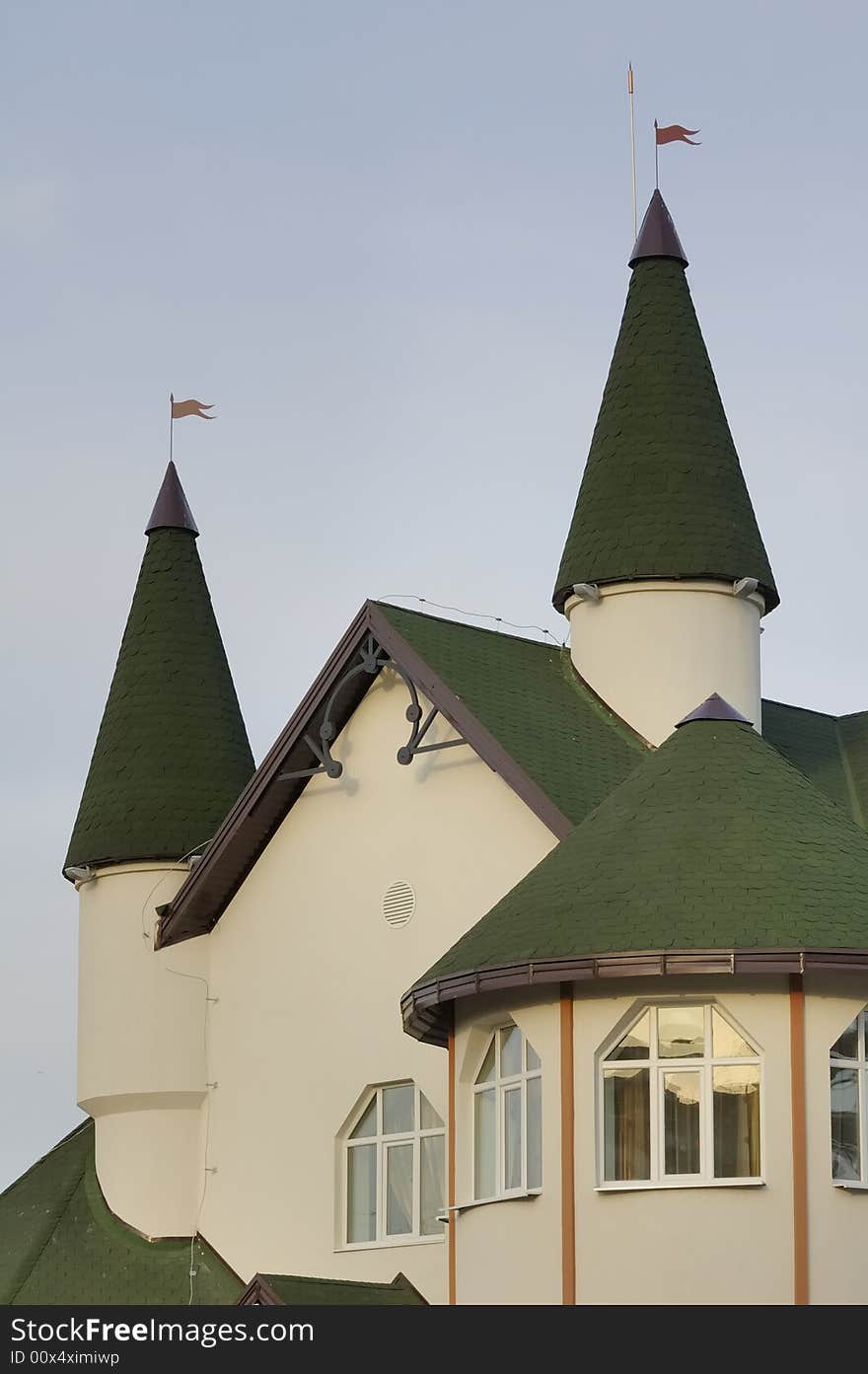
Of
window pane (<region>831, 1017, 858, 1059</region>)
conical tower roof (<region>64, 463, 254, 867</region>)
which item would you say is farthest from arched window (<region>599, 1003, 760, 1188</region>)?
conical tower roof (<region>64, 463, 254, 867</region>)

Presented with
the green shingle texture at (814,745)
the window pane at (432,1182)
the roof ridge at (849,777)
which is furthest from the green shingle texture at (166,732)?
A: the roof ridge at (849,777)

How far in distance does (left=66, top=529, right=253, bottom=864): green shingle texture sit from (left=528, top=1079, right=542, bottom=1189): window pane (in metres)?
10.4

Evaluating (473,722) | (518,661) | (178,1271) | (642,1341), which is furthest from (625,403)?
(642,1341)

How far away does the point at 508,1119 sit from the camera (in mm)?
25578

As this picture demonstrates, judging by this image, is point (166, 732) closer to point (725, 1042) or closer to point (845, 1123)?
point (725, 1042)

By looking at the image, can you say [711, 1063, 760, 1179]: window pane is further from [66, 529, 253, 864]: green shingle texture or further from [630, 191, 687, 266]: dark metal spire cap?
[630, 191, 687, 266]: dark metal spire cap

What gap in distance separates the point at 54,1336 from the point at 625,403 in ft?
54.3

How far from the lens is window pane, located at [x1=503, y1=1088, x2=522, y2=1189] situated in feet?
83.0

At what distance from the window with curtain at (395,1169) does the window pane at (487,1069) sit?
4.51 meters

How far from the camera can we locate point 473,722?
99.7 feet

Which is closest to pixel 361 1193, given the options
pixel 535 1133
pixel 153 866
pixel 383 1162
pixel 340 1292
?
pixel 383 1162

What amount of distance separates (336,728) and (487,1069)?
755cm

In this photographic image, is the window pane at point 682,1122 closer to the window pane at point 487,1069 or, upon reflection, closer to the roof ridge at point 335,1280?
the window pane at point 487,1069

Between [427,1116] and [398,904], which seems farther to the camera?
Answer: [398,904]
